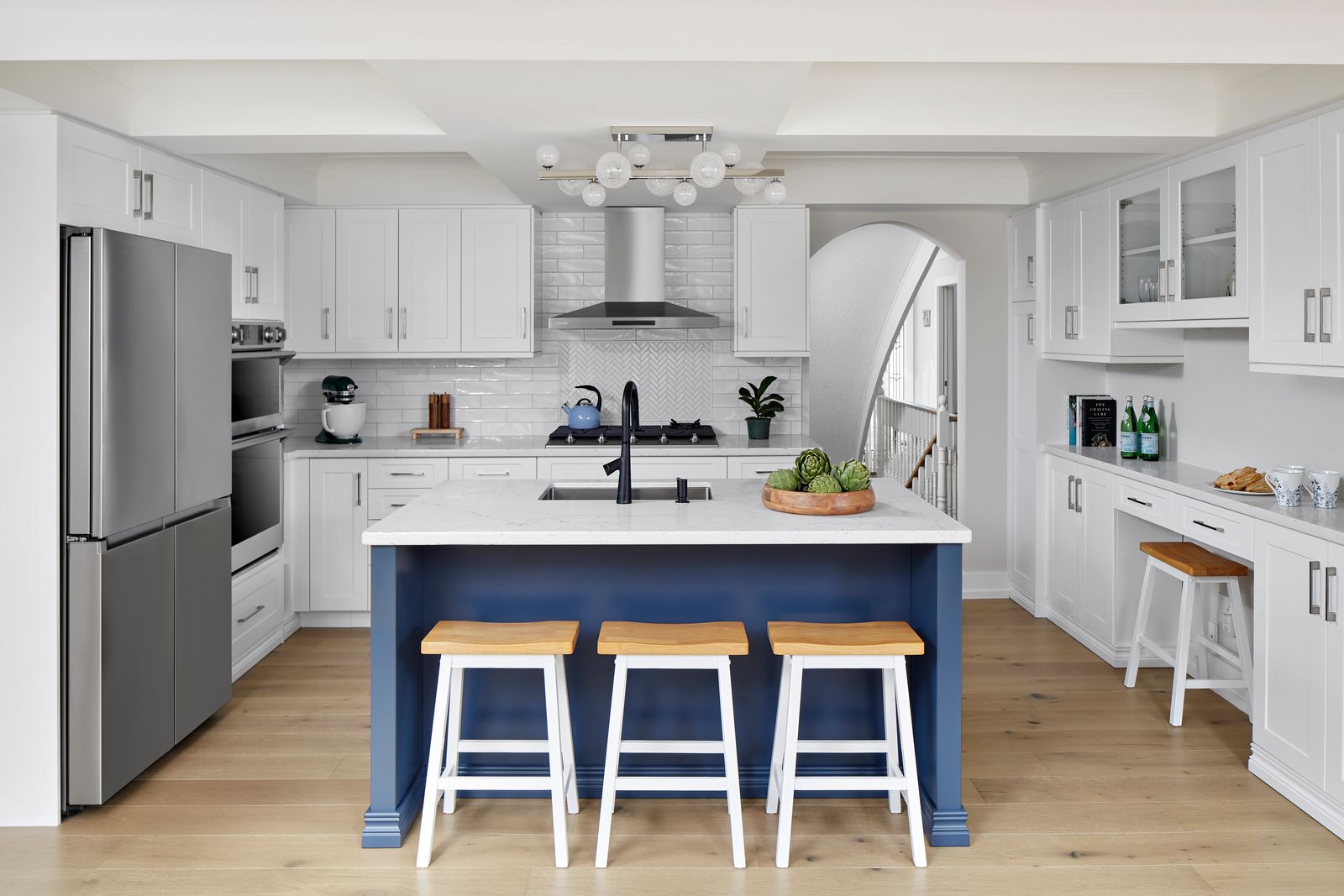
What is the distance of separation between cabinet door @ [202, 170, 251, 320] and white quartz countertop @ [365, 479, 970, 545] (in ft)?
5.67

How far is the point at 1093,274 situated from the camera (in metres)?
5.21

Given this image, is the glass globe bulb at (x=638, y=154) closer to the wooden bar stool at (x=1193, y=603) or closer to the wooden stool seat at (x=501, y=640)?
the wooden stool seat at (x=501, y=640)

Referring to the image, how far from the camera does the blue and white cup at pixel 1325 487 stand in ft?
11.8

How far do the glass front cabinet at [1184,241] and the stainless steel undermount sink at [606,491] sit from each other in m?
2.13

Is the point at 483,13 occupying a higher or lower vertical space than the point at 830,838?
higher

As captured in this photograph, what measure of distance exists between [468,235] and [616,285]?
2.78 feet

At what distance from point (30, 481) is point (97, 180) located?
1043mm

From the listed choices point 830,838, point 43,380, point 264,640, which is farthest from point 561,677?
point 264,640

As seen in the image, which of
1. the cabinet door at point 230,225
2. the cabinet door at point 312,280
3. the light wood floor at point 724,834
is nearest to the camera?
the light wood floor at point 724,834

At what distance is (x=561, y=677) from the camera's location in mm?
3244

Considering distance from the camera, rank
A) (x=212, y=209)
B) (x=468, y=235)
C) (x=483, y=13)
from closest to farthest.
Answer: (x=483, y=13) < (x=212, y=209) < (x=468, y=235)

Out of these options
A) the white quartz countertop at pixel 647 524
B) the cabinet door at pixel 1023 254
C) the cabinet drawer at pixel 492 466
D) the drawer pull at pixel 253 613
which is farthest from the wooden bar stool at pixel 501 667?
the cabinet door at pixel 1023 254

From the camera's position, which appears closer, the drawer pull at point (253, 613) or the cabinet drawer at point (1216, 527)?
the cabinet drawer at point (1216, 527)

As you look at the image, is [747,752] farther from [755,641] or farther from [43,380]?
[43,380]
